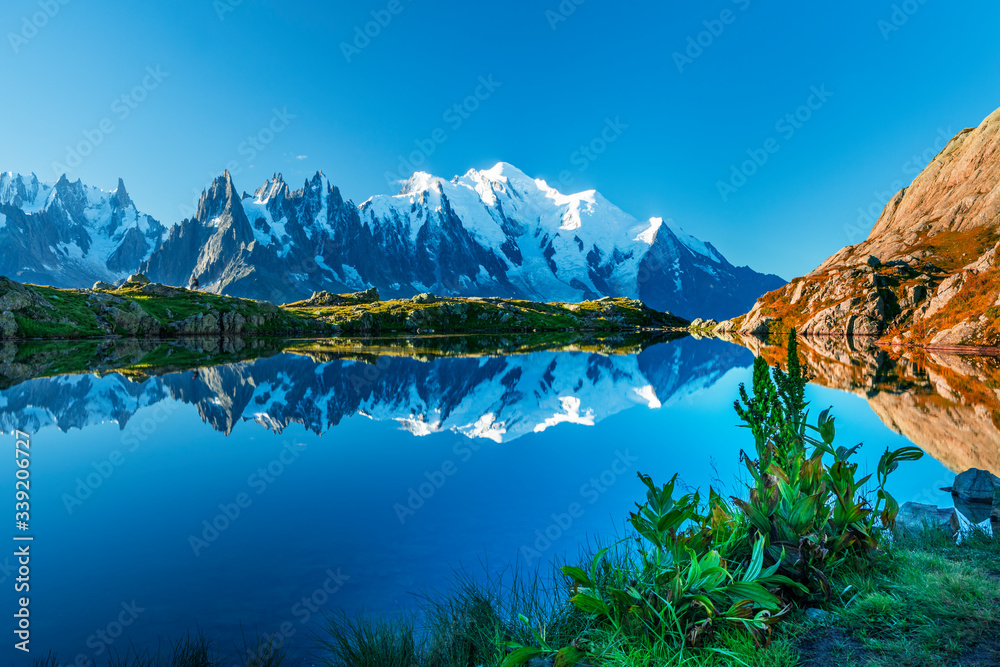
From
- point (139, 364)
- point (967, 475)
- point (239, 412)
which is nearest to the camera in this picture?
point (967, 475)

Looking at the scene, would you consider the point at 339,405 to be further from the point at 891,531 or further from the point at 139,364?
the point at 139,364

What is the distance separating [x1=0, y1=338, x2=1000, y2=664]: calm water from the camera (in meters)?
8.16

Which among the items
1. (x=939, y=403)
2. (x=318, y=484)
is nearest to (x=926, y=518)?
(x=318, y=484)

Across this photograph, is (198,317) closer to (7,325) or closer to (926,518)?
(7,325)

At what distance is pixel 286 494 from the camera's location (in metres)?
13.1

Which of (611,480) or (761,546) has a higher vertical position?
(611,480)

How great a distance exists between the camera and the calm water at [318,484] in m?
8.16

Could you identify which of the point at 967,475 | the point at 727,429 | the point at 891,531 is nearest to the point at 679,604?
the point at 891,531

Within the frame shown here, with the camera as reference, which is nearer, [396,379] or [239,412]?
[239,412]

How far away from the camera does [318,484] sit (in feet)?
45.7

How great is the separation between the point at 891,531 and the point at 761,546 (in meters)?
4.59

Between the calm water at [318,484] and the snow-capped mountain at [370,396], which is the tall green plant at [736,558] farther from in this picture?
the snow-capped mountain at [370,396]

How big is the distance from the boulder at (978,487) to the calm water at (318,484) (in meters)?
0.67

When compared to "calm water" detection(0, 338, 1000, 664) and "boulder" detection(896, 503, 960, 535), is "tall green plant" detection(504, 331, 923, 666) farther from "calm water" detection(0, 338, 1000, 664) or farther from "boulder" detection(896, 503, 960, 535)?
"calm water" detection(0, 338, 1000, 664)
